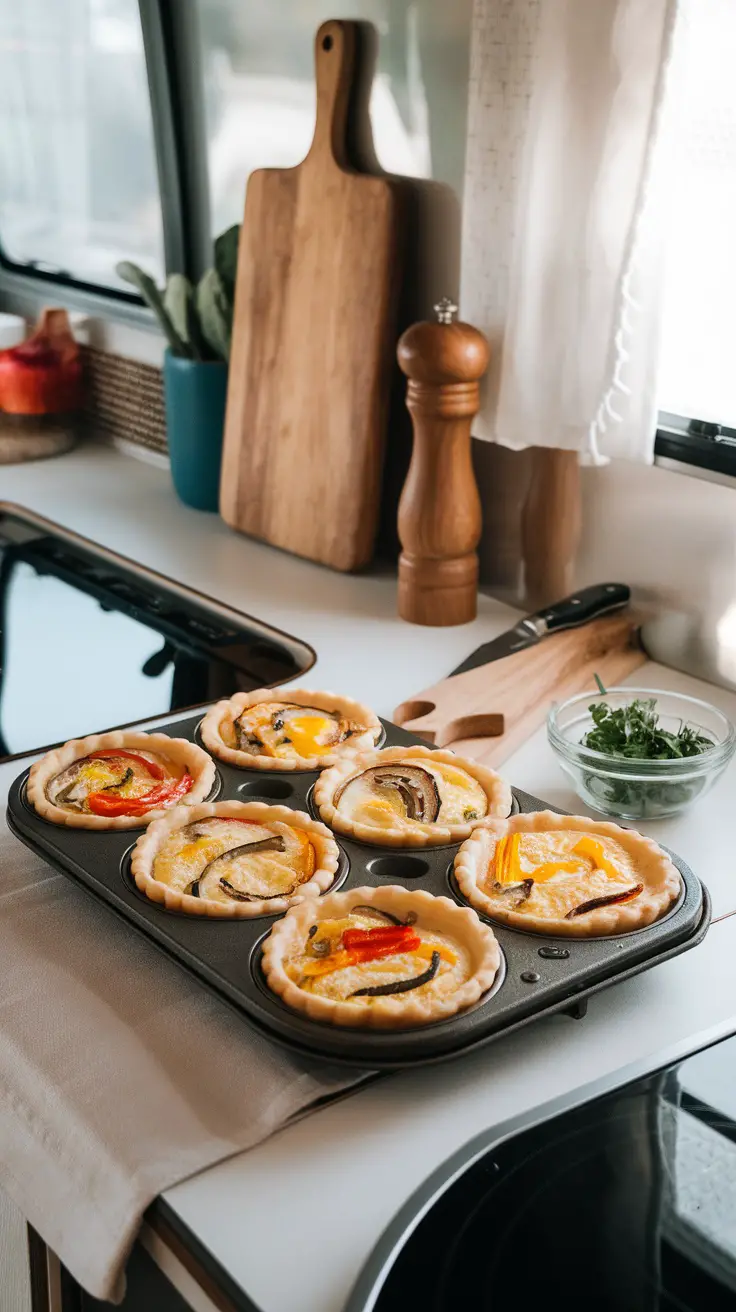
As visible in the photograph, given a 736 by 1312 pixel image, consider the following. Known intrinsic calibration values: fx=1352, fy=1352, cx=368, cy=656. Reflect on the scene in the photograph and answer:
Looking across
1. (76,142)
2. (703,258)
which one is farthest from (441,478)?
(76,142)

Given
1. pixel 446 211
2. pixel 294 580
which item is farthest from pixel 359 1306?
pixel 446 211

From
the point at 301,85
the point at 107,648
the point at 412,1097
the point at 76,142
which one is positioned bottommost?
the point at 107,648

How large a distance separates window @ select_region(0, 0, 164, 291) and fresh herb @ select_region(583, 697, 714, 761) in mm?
1298

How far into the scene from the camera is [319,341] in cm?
164

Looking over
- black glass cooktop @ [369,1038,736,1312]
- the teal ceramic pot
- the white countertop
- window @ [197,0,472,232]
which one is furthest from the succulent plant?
black glass cooktop @ [369,1038,736,1312]

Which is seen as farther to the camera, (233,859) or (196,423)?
(196,423)

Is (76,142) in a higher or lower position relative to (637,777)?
higher

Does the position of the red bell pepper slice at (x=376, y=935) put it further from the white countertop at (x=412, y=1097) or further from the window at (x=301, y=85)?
the window at (x=301, y=85)

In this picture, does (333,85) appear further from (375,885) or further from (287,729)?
(375,885)

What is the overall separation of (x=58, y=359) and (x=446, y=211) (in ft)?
2.88

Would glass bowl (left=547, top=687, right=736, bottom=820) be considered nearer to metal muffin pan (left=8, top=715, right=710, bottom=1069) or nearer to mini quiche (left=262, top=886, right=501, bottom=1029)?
metal muffin pan (left=8, top=715, right=710, bottom=1069)

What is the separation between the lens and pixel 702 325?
1.34 meters

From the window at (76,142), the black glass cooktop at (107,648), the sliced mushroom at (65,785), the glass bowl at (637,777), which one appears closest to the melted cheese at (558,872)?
the glass bowl at (637,777)

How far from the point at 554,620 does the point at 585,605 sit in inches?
1.9
